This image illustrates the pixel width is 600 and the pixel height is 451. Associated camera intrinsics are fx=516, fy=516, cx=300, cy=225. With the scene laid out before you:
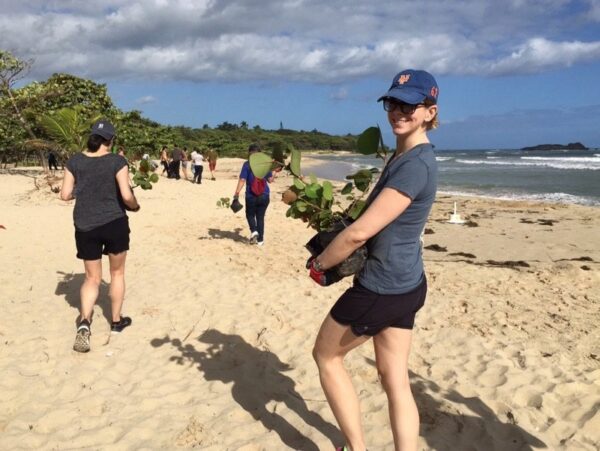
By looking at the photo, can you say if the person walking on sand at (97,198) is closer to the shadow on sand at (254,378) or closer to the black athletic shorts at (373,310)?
the shadow on sand at (254,378)

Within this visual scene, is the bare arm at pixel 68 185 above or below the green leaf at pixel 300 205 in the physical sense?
below

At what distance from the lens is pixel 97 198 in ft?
13.0

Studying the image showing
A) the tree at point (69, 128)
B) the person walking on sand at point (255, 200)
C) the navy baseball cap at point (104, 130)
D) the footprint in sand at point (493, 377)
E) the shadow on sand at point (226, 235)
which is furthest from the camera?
the tree at point (69, 128)

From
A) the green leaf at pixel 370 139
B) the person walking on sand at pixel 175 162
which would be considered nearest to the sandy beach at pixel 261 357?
the green leaf at pixel 370 139

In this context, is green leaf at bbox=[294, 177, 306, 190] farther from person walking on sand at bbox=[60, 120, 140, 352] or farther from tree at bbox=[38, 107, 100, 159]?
tree at bbox=[38, 107, 100, 159]

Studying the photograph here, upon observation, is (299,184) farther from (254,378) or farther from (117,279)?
(117,279)

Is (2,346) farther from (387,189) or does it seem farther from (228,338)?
(387,189)

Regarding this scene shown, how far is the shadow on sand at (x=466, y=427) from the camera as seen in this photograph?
112 inches

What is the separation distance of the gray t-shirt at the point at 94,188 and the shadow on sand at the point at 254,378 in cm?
115

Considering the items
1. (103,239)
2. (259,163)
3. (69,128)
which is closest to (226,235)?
(103,239)

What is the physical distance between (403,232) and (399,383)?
0.67 metres

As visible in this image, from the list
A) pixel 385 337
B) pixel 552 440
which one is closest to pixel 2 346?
pixel 385 337

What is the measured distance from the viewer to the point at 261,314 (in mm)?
5055

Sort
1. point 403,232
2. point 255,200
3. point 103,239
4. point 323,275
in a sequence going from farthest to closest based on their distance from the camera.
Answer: point 255,200 → point 103,239 → point 323,275 → point 403,232
